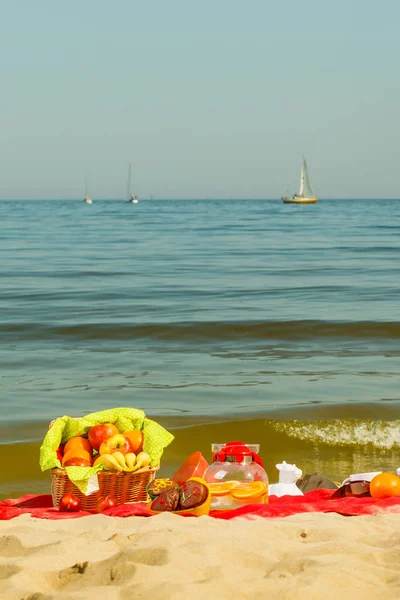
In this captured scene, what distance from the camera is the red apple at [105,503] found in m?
5.49

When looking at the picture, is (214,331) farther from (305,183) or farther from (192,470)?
(305,183)

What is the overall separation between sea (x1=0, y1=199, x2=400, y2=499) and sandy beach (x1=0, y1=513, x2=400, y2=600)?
9.19ft

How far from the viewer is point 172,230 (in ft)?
178

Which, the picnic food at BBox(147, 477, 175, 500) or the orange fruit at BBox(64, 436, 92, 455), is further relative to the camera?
the orange fruit at BBox(64, 436, 92, 455)

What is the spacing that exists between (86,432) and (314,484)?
5.45ft

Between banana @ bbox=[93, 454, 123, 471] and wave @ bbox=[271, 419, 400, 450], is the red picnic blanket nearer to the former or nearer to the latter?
banana @ bbox=[93, 454, 123, 471]

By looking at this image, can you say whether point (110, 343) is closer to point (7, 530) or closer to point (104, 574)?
point (7, 530)

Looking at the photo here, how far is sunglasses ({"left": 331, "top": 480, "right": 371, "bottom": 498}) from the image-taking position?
229 inches

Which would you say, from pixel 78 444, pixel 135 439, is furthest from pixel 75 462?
pixel 135 439

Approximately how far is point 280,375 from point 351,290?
440 inches

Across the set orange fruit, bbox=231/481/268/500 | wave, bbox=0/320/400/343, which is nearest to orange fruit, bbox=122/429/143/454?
orange fruit, bbox=231/481/268/500

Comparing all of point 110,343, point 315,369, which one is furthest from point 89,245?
point 315,369

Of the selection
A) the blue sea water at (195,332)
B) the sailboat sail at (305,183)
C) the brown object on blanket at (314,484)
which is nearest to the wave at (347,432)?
the blue sea water at (195,332)

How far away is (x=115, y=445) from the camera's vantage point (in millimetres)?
5746
